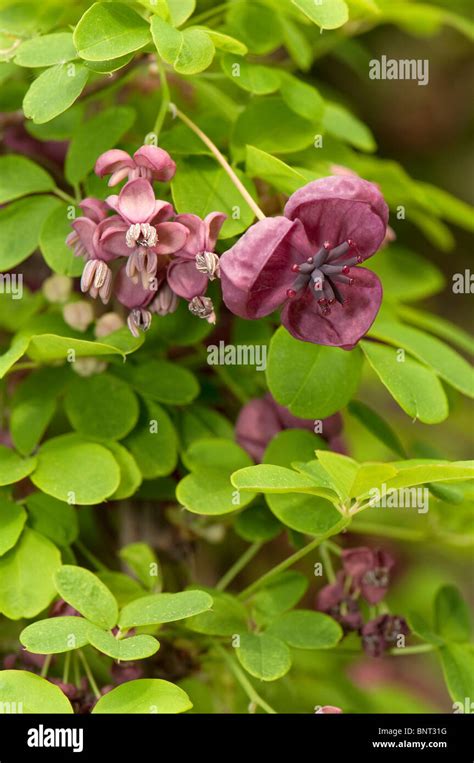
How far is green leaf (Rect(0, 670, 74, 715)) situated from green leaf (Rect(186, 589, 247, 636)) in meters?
0.10

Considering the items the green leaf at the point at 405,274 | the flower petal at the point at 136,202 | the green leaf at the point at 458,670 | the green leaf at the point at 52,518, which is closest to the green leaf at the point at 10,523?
the green leaf at the point at 52,518

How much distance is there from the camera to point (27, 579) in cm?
61

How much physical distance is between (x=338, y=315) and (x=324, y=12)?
0.20m

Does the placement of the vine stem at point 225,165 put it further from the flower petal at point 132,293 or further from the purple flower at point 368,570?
the purple flower at point 368,570

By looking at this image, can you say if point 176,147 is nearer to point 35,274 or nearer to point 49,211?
point 49,211

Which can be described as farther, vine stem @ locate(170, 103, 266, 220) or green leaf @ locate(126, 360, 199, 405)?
green leaf @ locate(126, 360, 199, 405)

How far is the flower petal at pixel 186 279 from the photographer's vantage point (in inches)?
22.7

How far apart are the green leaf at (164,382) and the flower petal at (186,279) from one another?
0.13m

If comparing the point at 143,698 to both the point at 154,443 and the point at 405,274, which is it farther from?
the point at 405,274

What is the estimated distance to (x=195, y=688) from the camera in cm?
89

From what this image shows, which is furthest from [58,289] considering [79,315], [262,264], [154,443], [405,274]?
[405,274]

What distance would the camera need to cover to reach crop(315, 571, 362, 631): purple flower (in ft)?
2.28

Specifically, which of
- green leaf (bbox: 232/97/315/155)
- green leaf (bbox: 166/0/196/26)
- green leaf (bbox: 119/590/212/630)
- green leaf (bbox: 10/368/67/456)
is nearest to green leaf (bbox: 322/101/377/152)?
green leaf (bbox: 232/97/315/155)

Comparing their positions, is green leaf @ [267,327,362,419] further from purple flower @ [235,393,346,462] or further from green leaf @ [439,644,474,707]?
green leaf @ [439,644,474,707]
